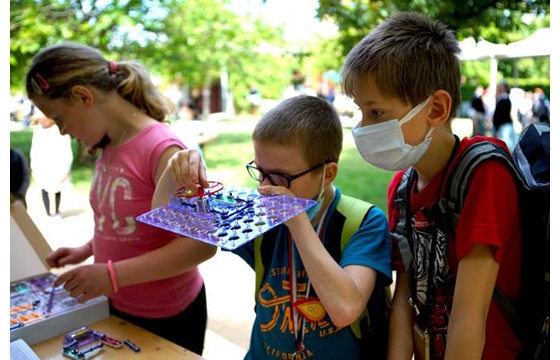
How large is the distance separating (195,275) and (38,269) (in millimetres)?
649

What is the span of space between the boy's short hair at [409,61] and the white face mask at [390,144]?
0.19 ft

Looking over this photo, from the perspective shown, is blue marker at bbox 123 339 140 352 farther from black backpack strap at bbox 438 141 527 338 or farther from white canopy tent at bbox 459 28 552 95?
white canopy tent at bbox 459 28 552 95

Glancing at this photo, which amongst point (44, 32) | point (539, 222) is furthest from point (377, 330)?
point (44, 32)

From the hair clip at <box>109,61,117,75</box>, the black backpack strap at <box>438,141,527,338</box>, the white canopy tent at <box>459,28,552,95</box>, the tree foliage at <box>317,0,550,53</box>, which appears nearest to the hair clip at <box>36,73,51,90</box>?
the hair clip at <box>109,61,117,75</box>

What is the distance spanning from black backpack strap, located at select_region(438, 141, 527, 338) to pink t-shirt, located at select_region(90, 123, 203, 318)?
0.92 m

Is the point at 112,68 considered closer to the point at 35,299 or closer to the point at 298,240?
the point at 35,299

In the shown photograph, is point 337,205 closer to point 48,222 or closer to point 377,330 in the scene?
point 377,330

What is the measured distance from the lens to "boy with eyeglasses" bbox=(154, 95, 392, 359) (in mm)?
1329

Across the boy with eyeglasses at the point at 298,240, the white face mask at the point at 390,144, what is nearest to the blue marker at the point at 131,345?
the boy with eyeglasses at the point at 298,240

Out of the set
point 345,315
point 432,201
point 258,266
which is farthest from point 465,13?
point 345,315

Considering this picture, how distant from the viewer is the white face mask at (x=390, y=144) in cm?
128

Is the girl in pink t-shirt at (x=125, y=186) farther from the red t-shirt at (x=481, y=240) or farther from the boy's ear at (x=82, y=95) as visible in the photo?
the red t-shirt at (x=481, y=240)

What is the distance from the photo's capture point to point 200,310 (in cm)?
195
